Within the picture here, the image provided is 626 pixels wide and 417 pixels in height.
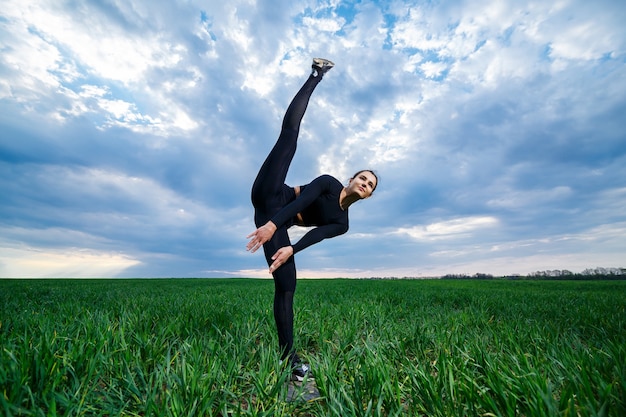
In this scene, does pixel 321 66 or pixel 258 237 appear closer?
pixel 258 237

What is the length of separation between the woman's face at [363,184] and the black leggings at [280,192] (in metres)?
0.71

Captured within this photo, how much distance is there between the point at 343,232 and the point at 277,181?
3.07 ft

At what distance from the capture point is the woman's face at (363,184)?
11.7 ft

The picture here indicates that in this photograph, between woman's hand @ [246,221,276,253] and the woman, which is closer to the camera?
woman's hand @ [246,221,276,253]

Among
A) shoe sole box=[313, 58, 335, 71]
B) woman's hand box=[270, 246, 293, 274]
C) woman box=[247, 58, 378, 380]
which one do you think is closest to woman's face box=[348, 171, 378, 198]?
woman box=[247, 58, 378, 380]

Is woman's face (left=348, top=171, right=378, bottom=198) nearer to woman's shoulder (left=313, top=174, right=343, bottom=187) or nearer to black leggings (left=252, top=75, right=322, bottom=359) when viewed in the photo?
woman's shoulder (left=313, top=174, right=343, bottom=187)

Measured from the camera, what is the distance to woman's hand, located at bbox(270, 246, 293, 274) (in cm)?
311

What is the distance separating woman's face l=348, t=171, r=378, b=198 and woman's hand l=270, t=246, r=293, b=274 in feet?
3.15

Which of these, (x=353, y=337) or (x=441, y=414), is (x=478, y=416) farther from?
(x=353, y=337)

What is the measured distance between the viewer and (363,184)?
11.7ft

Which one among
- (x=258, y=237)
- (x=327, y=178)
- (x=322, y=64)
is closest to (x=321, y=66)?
(x=322, y=64)

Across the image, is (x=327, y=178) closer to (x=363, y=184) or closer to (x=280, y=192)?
(x=363, y=184)

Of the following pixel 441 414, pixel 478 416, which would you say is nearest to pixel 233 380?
pixel 441 414

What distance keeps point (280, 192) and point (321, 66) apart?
1429 millimetres
